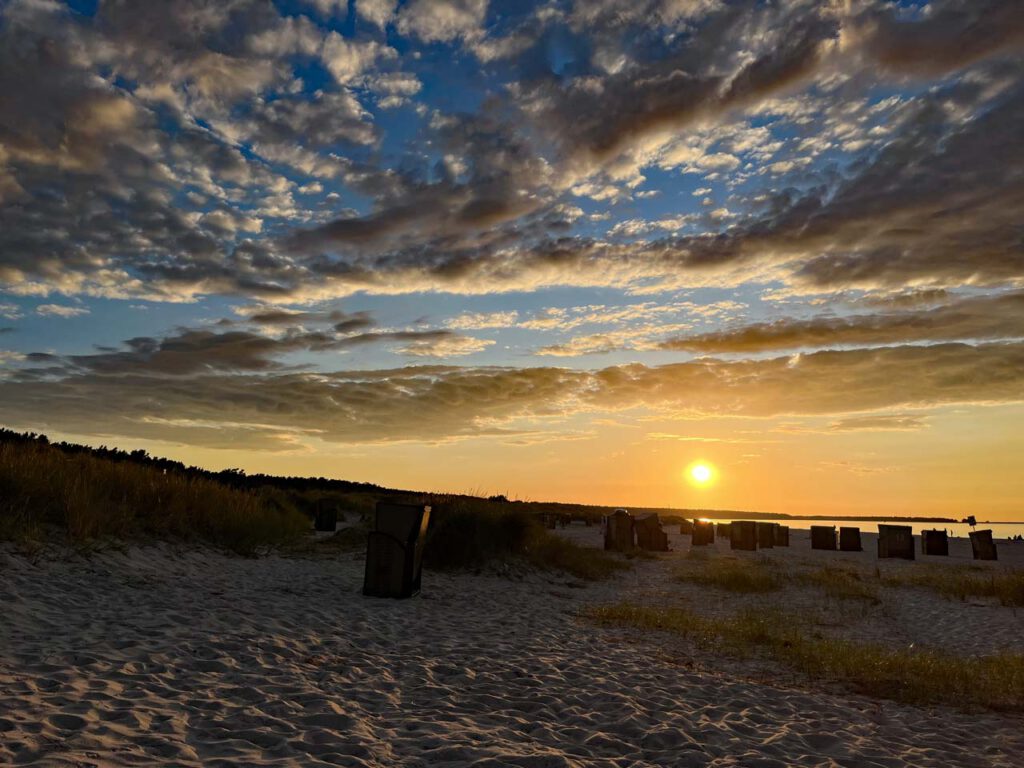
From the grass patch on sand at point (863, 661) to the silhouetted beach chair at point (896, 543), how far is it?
821 inches

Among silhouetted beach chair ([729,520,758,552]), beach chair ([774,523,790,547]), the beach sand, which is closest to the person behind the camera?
the beach sand

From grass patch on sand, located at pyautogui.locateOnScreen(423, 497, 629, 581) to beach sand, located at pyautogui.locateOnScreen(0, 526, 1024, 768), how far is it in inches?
213

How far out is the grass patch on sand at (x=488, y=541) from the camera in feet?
55.0

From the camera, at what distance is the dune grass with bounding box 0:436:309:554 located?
1112cm

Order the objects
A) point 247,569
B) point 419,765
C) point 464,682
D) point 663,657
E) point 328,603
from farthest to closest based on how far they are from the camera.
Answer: point 247,569
point 328,603
point 663,657
point 464,682
point 419,765

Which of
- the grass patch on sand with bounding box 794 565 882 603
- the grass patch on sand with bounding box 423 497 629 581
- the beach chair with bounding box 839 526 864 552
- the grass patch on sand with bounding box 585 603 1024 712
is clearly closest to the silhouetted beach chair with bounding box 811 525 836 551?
the beach chair with bounding box 839 526 864 552

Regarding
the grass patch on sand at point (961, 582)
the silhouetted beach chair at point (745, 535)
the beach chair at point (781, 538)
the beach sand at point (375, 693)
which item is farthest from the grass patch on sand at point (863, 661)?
the beach chair at point (781, 538)

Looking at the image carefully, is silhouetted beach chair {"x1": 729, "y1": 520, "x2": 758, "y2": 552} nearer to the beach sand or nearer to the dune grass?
the dune grass

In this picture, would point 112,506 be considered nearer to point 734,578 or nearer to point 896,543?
point 734,578

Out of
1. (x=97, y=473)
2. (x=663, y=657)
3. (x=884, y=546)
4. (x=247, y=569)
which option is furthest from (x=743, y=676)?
(x=884, y=546)

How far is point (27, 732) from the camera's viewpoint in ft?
14.3

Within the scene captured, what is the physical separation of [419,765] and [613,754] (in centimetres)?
149

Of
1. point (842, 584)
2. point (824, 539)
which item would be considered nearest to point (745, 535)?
point (824, 539)

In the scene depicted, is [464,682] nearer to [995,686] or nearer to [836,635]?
[995,686]
